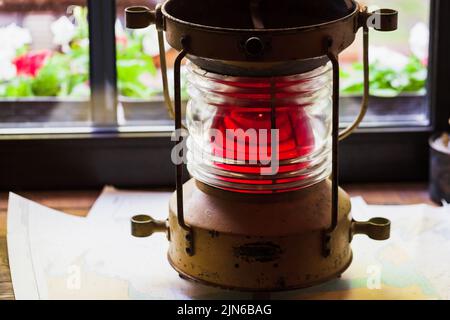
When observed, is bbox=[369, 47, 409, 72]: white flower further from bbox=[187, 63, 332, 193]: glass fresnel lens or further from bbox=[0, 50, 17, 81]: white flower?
bbox=[0, 50, 17, 81]: white flower

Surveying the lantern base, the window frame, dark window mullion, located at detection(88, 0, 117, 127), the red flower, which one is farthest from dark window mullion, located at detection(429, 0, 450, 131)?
the red flower

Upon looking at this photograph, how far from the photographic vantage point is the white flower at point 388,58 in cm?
201

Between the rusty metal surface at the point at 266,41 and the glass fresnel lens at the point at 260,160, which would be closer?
the rusty metal surface at the point at 266,41

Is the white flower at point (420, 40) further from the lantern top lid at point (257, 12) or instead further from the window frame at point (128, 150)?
the lantern top lid at point (257, 12)

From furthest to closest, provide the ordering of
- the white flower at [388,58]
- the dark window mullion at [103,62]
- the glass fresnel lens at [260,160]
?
the white flower at [388,58] < the dark window mullion at [103,62] < the glass fresnel lens at [260,160]

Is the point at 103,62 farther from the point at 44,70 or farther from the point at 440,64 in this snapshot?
the point at 440,64

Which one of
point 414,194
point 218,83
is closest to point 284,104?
point 218,83

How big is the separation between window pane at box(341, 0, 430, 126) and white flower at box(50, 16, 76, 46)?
0.53 meters

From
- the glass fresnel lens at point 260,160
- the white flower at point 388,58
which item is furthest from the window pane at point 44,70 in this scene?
the white flower at point 388,58

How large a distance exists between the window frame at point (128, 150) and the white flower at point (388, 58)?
0.24ft

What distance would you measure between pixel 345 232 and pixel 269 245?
139 mm

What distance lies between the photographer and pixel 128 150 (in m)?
1.98

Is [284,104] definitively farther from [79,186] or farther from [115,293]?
[79,186]

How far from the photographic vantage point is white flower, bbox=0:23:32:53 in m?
1.96
